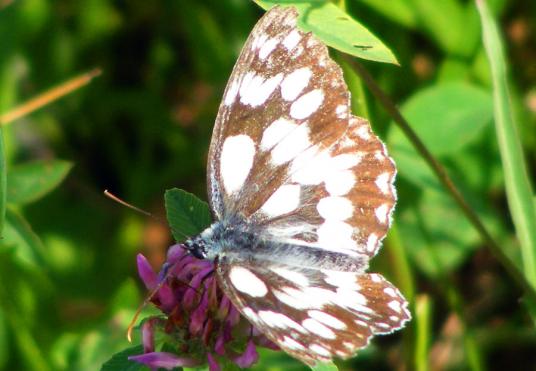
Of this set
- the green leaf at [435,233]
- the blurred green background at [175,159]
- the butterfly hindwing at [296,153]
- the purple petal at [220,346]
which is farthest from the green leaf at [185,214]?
the green leaf at [435,233]

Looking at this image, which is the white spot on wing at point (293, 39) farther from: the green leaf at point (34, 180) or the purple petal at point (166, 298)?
the green leaf at point (34, 180)

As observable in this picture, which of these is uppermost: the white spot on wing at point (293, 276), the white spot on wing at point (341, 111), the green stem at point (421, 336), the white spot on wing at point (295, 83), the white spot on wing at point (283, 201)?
the white spot on wing at point (295, 83)

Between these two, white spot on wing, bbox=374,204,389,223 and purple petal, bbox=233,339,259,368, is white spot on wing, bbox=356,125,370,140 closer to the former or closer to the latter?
white spot on wing, bbox=374,204,389,223

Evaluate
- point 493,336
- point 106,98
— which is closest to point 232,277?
point 493,336

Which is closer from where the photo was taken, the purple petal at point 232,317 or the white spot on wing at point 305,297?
the white spot on wing at point 305,297

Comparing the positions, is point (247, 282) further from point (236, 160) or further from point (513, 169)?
point (513, 169)
